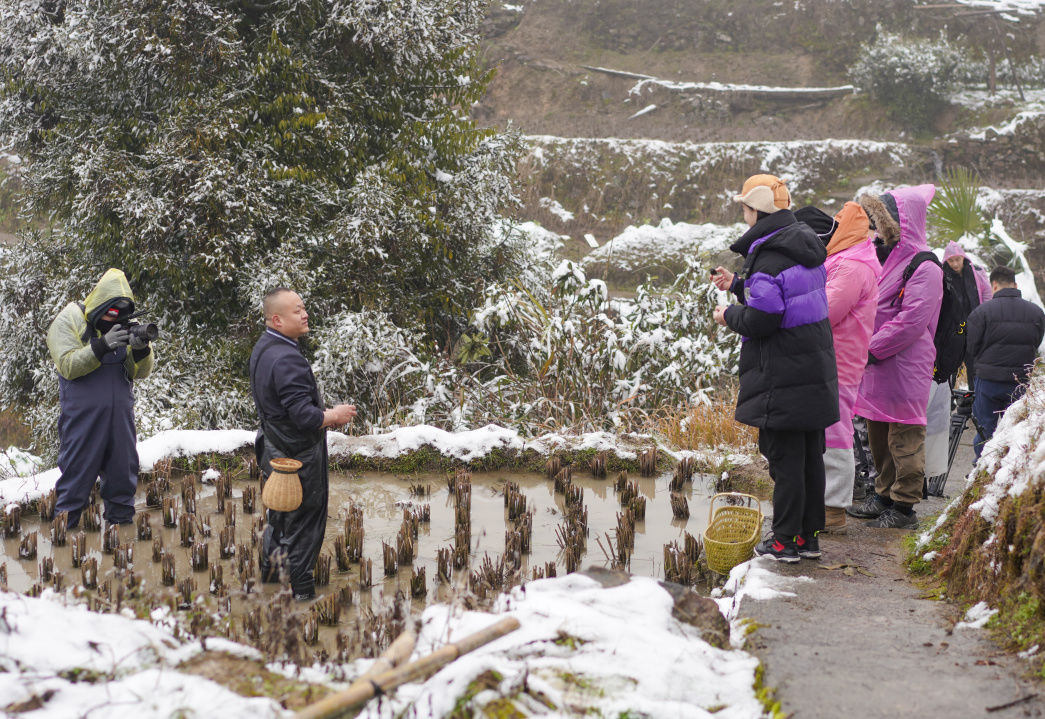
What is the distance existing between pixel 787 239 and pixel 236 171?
7.23m

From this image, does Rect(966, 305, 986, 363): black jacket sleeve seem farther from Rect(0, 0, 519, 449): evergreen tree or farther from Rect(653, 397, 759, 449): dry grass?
Rect(0, 0, 519, 449): evergreen tree

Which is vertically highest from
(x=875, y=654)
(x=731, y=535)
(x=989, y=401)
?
(x=989, y=401)

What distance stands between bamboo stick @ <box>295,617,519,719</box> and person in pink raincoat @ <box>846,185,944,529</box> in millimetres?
3155

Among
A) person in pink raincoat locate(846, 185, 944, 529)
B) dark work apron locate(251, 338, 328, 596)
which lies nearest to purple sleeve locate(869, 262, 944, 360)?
person in pink raincoat locate(846, 185, 944, 529)

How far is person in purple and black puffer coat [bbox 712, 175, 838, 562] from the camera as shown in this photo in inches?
166

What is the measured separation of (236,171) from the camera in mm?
9609

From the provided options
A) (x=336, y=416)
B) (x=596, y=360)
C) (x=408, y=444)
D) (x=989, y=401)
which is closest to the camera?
(x=336, y=416)

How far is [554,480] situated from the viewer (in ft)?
22.1

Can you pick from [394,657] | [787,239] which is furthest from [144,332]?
[787,239]

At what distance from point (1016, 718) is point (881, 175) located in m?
22.8

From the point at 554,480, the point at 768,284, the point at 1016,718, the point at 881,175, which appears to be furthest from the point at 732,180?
Result: the point at 1016,718

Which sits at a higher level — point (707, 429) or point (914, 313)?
point (914, 313)

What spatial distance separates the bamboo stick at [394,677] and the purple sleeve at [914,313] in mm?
3224

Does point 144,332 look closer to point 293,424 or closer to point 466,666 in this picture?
point 293,424
